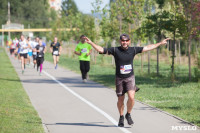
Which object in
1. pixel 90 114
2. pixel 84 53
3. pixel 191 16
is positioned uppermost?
pixel 191 16

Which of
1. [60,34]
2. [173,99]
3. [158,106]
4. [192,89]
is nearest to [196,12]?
[192,89]

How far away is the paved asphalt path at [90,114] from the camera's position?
8.62 m

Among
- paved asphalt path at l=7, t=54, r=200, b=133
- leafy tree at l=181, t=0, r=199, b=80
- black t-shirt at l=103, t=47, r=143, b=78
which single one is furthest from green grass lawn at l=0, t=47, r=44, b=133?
leafy tree at l=181, t=0, r=199, b=80

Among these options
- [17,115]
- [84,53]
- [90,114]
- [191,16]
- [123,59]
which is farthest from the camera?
[191,16]

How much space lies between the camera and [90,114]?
1049cm

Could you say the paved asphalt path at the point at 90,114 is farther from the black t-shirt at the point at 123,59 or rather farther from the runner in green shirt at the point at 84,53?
the runner in green shirt at the point at 84,53

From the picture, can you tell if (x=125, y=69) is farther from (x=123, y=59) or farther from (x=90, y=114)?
(x=90, y=114)

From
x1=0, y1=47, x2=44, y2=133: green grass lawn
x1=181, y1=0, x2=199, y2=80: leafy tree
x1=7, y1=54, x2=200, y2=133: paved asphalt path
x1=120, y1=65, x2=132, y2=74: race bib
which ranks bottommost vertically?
x1=7, y1=54, x2=200, y2=133: paved asphalt path

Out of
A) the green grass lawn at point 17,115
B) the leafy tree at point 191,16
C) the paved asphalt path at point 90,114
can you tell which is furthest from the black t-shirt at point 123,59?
the leafy tree at point 191,16

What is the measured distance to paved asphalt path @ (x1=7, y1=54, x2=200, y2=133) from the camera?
862cm

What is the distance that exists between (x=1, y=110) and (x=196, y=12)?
34.3 ft

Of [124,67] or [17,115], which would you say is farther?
[17,115]

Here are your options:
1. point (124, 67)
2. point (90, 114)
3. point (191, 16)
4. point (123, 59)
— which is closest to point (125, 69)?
point (124, 67)

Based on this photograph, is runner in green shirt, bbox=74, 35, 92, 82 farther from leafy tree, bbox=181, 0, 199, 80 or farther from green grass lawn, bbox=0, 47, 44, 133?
green grass lawn, bbox=0, 47, 44, 133
